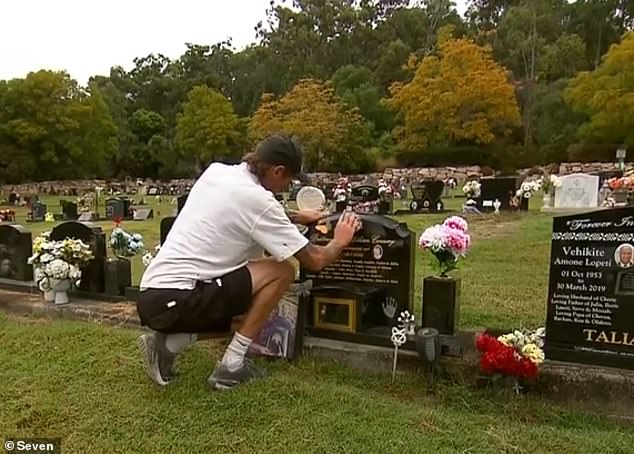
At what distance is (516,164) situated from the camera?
32.0 meters

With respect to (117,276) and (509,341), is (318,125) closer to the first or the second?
(117,276)

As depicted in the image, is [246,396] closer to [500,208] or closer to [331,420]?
[331,420]

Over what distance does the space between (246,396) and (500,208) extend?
10.6m

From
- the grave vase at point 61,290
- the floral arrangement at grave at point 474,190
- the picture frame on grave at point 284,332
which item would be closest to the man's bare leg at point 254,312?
the picture frame on grave at point 284,332

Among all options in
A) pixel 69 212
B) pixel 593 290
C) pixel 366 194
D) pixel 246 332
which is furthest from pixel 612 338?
pixel 69 212

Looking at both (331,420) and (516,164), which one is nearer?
(331,420)

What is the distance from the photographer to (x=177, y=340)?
9.65 ft

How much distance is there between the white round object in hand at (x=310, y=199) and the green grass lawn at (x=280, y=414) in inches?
38.3

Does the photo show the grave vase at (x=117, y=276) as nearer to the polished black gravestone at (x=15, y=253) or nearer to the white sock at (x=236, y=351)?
the polished black gravestone at (x=15, y=253)

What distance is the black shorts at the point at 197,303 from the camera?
107 inches

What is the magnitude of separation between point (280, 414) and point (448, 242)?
50.3 inches

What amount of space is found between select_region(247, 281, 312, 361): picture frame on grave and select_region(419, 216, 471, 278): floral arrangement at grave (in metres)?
0.77

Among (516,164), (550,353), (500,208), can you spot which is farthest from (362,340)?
(516,164)

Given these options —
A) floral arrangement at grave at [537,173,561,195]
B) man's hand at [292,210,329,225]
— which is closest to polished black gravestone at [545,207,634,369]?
man's hand at [292,210,329,225]
